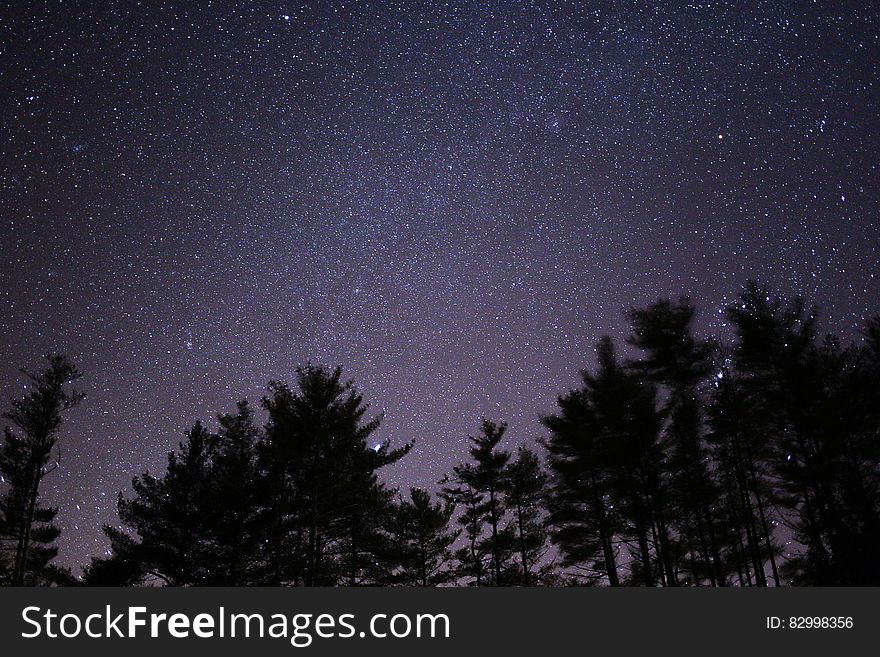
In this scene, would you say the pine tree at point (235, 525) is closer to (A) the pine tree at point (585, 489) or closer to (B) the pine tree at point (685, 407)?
(A) the pine tree at point (585, 489)

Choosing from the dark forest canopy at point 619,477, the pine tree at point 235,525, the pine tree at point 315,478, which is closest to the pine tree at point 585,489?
the dark forest canopy at point 619,477

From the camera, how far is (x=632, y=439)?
20297mm

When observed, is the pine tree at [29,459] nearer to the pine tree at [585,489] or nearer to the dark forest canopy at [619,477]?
the dark forest canopy at [619,477]

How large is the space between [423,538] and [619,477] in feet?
45.7

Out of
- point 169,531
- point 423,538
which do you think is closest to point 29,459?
point 169,531

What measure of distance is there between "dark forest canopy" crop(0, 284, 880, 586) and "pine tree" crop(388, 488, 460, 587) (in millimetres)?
2710

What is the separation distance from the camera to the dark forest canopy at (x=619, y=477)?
63.8 feet

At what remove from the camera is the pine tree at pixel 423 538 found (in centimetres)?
2978

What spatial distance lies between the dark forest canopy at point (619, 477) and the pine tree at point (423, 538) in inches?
107

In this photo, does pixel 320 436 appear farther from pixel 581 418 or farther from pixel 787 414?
pixel 787 414

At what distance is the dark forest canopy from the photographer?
63.8 feet

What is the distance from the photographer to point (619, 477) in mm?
20438

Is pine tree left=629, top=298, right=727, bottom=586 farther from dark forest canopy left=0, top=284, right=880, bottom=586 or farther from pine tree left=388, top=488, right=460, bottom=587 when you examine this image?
pine tree left=388, top=488, right=460, bottom=587

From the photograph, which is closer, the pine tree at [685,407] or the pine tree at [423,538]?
the pine tree at [685,407]
